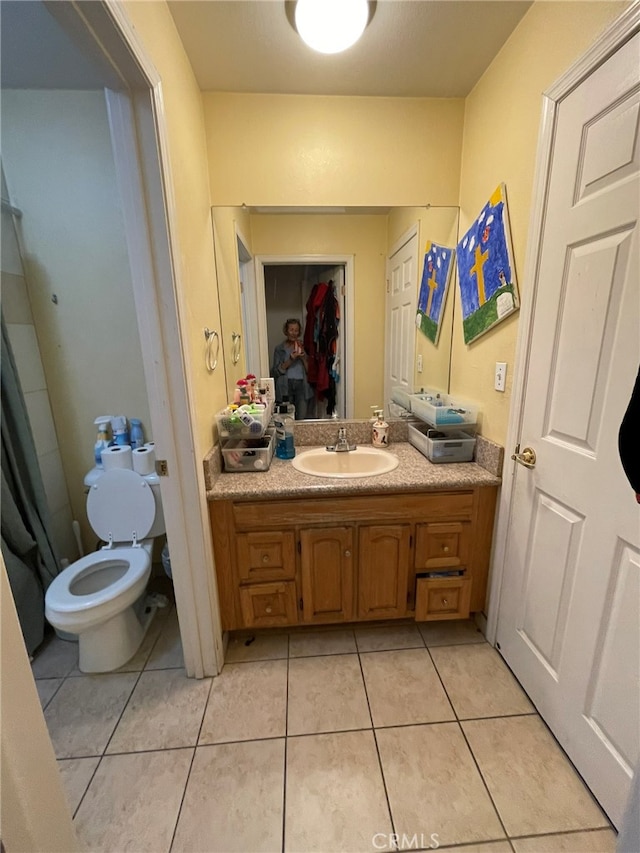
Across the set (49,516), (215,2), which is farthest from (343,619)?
(215,2)

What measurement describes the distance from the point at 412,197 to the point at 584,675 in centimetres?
195

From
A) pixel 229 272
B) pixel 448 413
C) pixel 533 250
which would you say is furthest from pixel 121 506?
pixel 533 250

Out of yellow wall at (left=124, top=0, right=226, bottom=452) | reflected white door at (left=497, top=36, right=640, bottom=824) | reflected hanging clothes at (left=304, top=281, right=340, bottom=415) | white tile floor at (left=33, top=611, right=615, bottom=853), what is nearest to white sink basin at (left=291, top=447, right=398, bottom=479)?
reflected hanging clothes at (left=304, top=281, right=340, bottom=415)

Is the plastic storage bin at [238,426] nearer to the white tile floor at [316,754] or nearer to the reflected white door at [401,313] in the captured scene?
the reflected white door at [401,313]

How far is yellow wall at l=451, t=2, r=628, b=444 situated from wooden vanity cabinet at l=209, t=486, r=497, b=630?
18.1 inches

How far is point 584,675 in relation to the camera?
106 cm

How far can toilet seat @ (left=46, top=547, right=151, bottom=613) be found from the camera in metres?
1.34

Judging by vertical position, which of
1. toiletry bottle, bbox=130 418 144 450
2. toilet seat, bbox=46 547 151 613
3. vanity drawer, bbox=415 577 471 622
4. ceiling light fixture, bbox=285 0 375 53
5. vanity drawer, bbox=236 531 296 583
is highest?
ceiling light fixture, bbox=285 0 375 53

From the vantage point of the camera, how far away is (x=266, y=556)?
147cm

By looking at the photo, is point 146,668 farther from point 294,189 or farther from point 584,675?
point 294,189

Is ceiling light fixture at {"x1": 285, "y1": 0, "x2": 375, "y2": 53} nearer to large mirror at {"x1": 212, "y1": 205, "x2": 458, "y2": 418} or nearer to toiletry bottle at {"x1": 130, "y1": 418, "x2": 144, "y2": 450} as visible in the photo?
large mirror at {"x1": 212, "y1": 205, "x2": 458, "y2": 418}

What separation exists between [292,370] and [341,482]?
2.33 ft

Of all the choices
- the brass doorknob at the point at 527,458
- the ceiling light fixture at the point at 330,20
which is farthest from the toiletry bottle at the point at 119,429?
the brass doorknob at the point at 527,458

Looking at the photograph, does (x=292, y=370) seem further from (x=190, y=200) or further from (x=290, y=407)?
(x=190, y=200)
